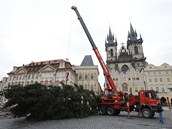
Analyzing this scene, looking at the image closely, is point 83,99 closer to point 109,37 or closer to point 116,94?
point 116,94

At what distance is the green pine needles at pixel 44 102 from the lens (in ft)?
37.9

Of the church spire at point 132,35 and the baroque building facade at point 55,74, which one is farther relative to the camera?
the church spire at point 132,35

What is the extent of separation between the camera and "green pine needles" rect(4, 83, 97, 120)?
11.5 m

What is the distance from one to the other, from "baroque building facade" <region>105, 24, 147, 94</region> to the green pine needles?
3013cm

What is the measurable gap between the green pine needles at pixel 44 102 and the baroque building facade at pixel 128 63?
30.1m

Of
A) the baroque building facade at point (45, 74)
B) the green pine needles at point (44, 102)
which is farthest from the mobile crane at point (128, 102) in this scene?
the baroque building facade at point (45, 74)

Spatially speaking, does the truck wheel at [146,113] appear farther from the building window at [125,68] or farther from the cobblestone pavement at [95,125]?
the building window at [125,68]

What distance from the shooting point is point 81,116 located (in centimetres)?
1315

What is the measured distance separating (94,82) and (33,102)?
96.8 feet

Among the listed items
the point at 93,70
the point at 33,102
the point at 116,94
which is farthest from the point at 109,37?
the point at 33,102

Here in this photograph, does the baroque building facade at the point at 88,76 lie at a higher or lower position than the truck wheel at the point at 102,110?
higher

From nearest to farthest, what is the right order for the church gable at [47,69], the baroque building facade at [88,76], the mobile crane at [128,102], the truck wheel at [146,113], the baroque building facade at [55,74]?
1. the truck wheel at [146,113]
2. the mobile crane at [128,102]
3. the baroque building facade at [55,74]
4. the church gable at [47,69]
5. the baroque building facade at [88,76]

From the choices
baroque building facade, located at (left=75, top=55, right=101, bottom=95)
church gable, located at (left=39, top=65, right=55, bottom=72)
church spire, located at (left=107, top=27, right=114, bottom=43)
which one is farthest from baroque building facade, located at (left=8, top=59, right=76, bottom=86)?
church spire, located at (left=107, top=27, right=114, bottom=43)

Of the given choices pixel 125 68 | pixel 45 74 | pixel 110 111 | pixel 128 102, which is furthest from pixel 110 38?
pixel 128 102
